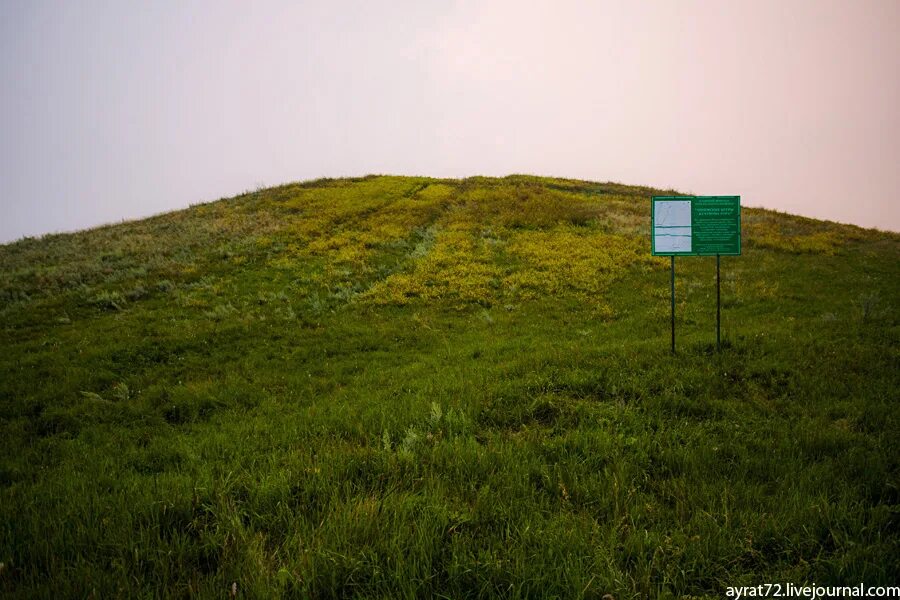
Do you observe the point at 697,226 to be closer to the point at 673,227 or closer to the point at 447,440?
the point at 673,227

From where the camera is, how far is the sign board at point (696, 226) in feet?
31.8

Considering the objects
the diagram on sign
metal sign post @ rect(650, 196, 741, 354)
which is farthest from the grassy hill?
the diagram on sign

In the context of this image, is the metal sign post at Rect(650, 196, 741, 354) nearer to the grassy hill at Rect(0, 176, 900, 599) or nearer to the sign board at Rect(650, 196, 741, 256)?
the sign board at Rect(650, 196, 741, 256)

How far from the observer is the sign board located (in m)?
9.70

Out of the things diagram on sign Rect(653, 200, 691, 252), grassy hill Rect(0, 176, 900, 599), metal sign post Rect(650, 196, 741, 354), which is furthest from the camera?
diagram on sign Rect(653, 200, 691, 252)

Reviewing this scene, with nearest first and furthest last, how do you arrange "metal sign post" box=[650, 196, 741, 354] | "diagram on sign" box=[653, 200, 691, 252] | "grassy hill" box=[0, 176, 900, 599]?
"grassy hill" box=[0, 176, 900, 599] < "metal sign post" box=[650, 196, 741, 354] < "diagram on sign" box=[653, 200, 691, 252]

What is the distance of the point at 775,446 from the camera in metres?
5.09

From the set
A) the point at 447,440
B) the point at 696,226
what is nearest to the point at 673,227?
the point at 696,226

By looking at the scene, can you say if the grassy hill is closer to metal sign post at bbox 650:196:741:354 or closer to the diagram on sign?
metal sign post at bbox 650:196:741:354

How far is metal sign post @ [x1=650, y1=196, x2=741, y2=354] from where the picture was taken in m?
9.69

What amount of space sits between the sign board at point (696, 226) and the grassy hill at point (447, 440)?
2345 millimetres

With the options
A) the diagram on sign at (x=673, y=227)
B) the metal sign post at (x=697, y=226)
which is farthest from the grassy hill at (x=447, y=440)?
A: the diagram on sign at (x=673, y=227)

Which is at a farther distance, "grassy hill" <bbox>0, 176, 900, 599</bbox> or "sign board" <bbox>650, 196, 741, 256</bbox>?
"sign board" <bbox>650, 196, 741, 256</bbox>

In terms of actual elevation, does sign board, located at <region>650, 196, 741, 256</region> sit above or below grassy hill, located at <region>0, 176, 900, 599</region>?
above
